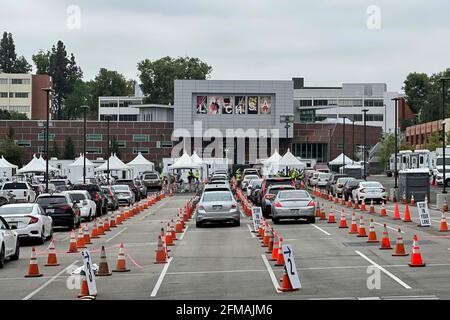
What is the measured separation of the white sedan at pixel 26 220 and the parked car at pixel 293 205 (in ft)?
33.4

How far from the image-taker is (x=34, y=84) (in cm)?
16425

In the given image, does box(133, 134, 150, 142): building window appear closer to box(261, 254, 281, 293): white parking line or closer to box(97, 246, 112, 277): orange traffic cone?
box(261, 254, 281, 293): white parking line

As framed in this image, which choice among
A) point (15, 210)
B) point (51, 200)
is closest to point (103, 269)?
point (15, 210)

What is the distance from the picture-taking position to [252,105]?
429ft

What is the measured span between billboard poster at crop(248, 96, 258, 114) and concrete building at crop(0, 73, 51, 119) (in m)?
49.5

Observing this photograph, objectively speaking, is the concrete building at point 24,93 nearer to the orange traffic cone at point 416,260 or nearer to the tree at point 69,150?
the tree at point 69,150

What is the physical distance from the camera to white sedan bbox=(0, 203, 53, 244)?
2894 cm

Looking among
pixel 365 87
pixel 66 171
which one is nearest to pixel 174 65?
pixel 365 87

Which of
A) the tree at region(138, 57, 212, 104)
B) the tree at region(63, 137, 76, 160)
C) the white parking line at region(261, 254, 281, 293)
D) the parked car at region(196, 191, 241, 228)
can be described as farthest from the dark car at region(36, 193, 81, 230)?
the tree at region(138, 57, 212, 104)

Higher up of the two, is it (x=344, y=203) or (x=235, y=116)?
(x=235, y=116)

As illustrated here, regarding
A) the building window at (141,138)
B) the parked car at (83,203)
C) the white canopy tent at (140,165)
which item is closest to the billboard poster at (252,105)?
the building window at (141,138)

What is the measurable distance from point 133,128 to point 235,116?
15097 millimetres

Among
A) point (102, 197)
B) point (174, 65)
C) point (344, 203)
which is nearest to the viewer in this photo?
point (102, 197)
